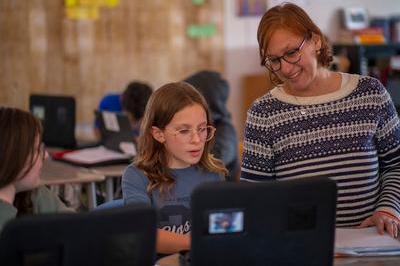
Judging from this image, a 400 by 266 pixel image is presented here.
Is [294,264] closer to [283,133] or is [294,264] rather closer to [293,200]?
[293,200]

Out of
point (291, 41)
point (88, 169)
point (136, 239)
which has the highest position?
point (291, 41)

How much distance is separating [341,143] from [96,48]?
3922mm

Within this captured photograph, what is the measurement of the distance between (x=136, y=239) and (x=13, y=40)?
4.30m

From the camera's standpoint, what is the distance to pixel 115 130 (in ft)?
13.9

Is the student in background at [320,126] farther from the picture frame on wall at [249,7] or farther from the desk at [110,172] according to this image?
the picture frame on wall at [249,7]

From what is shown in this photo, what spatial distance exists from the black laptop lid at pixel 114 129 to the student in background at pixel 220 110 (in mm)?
487

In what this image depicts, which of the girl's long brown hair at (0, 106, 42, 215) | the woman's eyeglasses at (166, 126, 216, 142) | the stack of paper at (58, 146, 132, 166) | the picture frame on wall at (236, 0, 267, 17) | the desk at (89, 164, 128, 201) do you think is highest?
the picture frame on wall at (236, 0, 267, 17)

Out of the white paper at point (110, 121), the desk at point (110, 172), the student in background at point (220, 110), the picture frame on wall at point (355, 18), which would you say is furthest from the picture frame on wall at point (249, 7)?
the desk at point (110, 172)

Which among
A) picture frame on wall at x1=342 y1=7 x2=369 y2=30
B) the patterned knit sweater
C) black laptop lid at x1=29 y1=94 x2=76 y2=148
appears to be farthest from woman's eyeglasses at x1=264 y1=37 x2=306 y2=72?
picture frame on wall at x1=342 y1=7 x2=369 y2=30

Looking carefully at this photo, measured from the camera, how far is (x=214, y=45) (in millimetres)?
6547

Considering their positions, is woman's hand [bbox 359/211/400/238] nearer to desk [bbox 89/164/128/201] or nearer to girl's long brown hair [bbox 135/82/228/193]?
girl's long brown hair [bbox 135/82/228/193]

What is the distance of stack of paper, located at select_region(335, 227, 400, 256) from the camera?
190cm

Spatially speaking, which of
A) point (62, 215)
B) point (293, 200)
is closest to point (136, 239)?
point (62, 215)

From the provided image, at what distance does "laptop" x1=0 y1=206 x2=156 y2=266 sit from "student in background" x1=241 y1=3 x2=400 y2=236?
0.79 m
